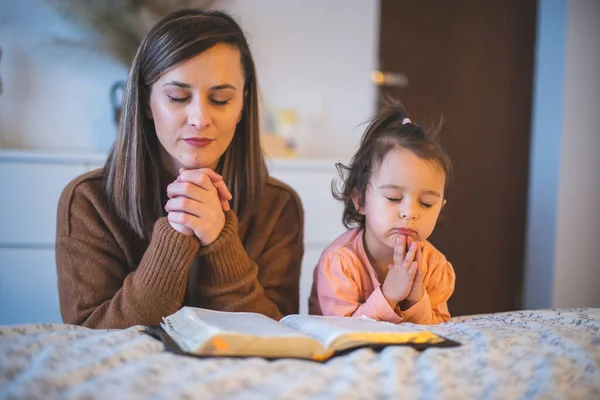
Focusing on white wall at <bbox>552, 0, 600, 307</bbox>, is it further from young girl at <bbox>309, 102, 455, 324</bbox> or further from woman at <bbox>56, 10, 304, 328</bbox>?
woman at <bbox>56, 10, 304, 328</bbox>

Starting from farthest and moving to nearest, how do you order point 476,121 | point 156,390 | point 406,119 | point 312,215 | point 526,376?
point 476,121 < point 312,215 < point 406,119 < point 526,376 < point 156,390

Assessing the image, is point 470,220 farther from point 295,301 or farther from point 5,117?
point 5,117

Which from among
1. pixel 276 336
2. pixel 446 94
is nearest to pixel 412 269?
pixel 276 336

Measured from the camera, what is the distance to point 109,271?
1174 mm

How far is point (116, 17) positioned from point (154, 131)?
1.53 metres

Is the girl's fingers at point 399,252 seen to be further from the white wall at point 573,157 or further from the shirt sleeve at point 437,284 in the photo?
the white wall at point 573,157

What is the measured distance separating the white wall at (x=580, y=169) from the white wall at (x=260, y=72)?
1011 millimetres

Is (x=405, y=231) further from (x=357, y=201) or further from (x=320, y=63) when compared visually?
(x=320, y=63)

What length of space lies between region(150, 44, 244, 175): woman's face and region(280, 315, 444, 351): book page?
0.43m

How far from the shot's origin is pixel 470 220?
309 cm

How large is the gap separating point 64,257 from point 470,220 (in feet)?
7.79

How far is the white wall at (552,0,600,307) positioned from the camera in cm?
295

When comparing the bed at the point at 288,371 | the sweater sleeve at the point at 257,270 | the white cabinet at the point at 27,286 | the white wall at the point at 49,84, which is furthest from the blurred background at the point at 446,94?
the bed at the point at 288,371

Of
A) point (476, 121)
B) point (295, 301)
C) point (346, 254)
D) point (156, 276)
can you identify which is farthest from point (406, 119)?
point (476, 121)
